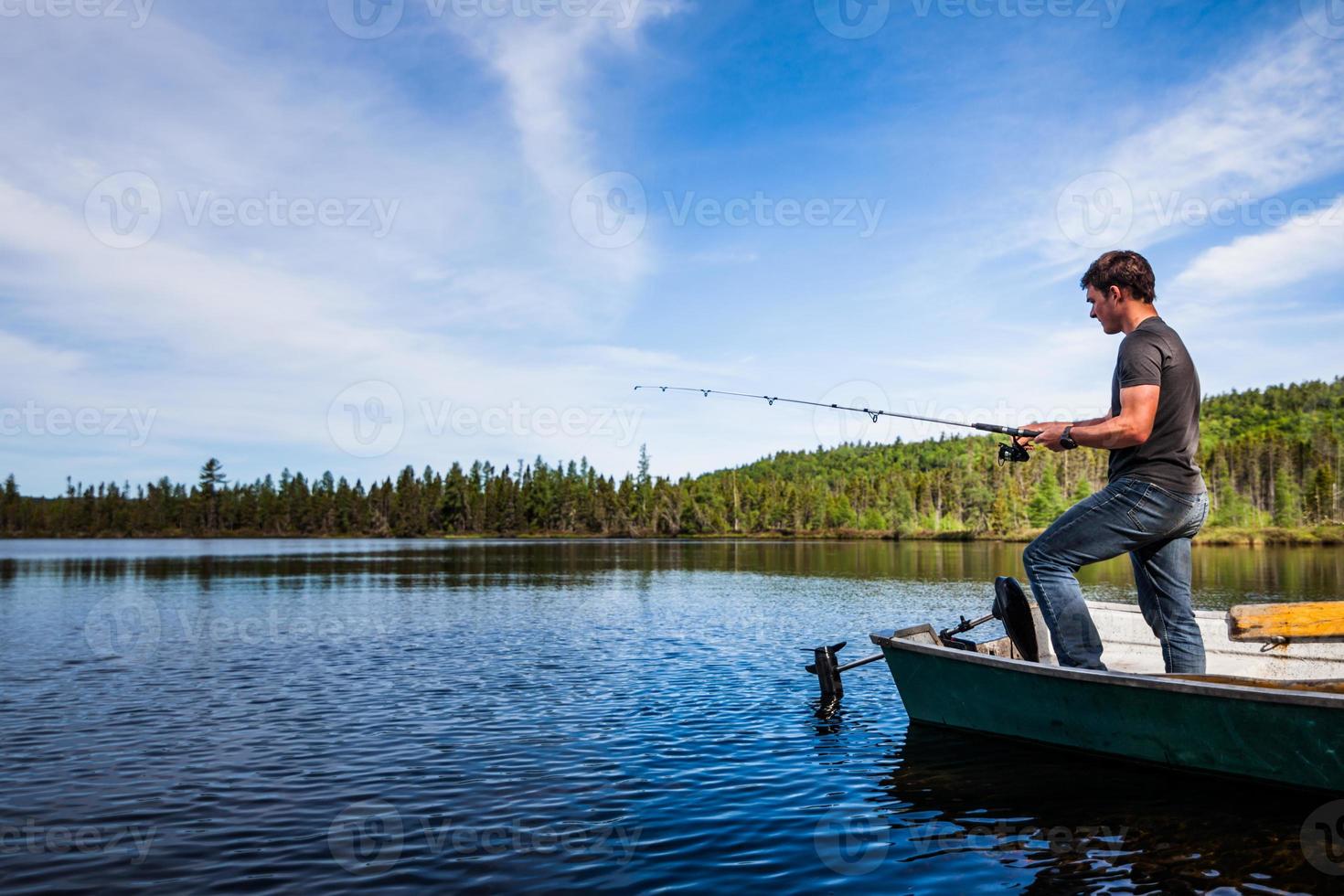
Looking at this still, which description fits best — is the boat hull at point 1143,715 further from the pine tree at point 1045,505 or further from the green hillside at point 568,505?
the green hillside at point 568,505

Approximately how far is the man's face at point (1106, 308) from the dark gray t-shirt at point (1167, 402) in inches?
17.0

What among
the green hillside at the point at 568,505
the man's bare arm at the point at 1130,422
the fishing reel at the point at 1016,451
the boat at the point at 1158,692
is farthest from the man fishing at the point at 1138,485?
the green hillside at the point at 568,505

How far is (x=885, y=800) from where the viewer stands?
8555 mm

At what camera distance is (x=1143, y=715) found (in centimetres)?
824

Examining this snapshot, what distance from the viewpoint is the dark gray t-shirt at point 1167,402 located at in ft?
24.7

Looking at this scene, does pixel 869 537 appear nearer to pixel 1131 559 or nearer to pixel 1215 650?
pixel 1215 650

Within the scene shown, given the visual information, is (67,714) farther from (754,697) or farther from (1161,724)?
(1161,724)

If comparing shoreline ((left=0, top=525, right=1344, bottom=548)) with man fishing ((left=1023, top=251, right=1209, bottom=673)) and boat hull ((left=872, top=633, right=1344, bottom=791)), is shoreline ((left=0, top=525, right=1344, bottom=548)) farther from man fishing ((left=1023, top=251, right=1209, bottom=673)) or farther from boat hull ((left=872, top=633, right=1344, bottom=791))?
man fishing ((left=1023, top=251, right=1209, bottom=673))

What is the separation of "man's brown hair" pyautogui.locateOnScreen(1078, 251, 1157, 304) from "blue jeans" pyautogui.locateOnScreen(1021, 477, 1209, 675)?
1.74m

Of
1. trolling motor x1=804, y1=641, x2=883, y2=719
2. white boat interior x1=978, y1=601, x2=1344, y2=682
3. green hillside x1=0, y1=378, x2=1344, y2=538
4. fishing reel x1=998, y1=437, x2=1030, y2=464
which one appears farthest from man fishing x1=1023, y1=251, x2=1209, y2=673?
green hillside x1=0, y1=378, x2=1344, y2=538

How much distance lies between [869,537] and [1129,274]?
159194 mm

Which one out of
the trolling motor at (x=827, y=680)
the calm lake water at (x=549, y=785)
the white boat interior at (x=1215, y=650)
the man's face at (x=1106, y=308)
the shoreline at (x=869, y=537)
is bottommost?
the shoreline at (x=869, y=537)

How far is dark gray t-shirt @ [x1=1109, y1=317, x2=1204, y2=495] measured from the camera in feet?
24.7

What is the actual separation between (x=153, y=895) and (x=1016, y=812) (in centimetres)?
721
